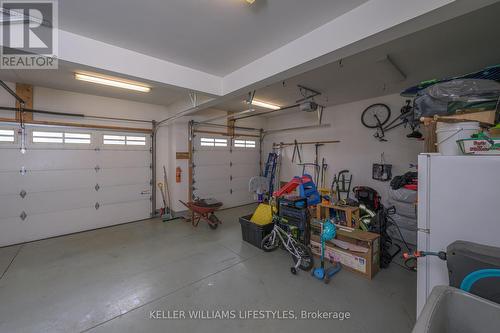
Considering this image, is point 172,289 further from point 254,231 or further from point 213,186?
point 213,186

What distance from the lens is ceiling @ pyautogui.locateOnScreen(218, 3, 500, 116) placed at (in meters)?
2.13

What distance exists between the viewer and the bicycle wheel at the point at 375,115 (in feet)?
15.0

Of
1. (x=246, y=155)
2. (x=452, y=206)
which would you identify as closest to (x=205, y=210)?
(x=246, y=155)

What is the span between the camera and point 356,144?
5.09 meters

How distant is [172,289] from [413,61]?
4.46 m

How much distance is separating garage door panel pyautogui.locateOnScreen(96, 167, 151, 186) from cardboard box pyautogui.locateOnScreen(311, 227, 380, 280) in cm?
461

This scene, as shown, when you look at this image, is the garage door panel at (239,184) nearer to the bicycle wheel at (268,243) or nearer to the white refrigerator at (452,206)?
the bicycle wheel at (268,243)

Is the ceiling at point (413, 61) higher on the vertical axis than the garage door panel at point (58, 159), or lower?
higher

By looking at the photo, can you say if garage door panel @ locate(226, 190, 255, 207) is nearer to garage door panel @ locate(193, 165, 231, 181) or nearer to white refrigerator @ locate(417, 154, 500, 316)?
garage door panel @ locate(193, 165, 231, 181)

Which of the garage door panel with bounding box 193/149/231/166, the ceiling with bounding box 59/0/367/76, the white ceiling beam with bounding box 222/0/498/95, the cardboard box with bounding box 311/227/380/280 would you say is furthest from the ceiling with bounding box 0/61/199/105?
the cardboard box with bounding box 311/227/380/280

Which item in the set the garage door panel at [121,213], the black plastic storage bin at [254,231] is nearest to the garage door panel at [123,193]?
the garage door panel at [121,213]

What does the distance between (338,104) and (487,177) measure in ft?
14.8

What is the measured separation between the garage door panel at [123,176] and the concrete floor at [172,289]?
1.48 meters

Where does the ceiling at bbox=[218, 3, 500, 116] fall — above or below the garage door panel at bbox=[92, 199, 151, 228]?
above
